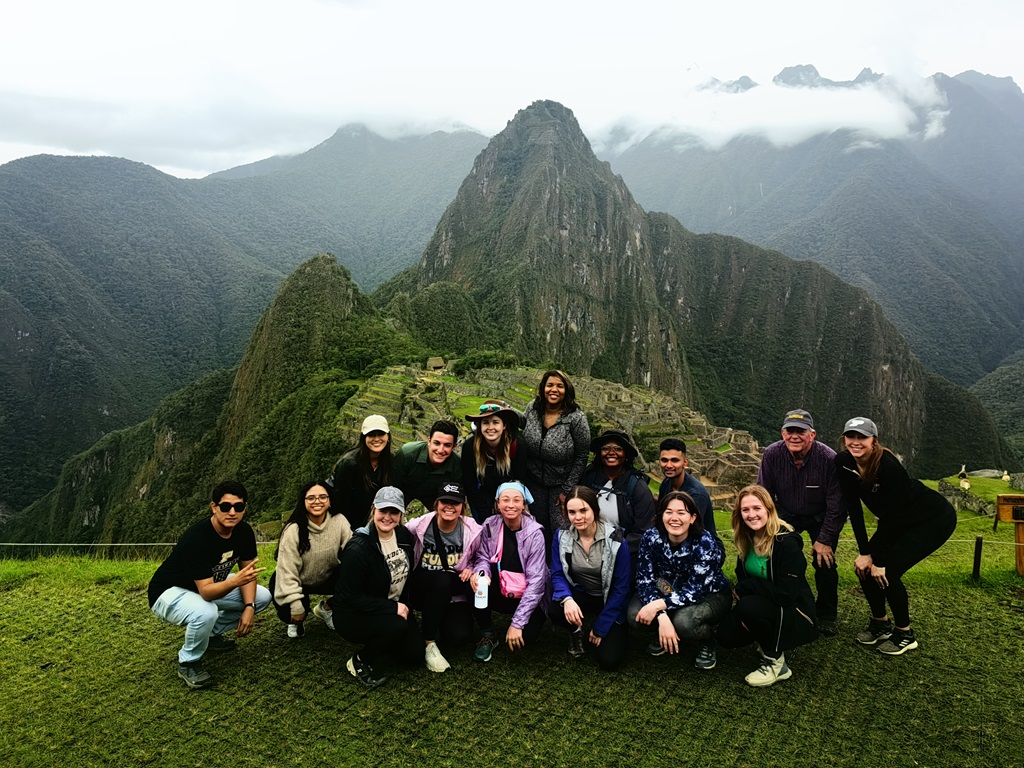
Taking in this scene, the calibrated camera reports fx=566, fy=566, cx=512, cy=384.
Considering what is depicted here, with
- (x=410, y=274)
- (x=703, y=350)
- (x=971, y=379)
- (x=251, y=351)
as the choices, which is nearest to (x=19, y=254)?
(x=410, y=274)

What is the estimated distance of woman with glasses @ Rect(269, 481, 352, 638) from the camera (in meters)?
4.61

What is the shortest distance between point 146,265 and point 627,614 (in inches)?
7013

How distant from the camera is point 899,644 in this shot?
4656mm

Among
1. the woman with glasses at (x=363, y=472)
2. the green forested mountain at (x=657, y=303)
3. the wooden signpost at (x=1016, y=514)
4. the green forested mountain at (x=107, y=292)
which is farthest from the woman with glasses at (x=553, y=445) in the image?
the green forested mountain at (x=107, y=292)

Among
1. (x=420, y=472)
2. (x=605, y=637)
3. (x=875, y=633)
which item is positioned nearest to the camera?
(x=605, y=637)

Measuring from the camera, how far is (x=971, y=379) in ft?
505

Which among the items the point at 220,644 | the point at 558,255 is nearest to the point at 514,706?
the point at 220,644

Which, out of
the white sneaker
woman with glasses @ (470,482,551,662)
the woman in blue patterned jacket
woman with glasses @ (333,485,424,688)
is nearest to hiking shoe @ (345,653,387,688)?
woman with glasses @ (333,485,424,688)

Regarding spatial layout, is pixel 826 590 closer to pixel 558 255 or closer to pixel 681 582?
pixel 681 582

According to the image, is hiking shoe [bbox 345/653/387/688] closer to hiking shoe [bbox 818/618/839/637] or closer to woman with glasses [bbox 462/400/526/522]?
woman with glasses [bbox 462/400/526/522]

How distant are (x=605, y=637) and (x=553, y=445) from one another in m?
1.69

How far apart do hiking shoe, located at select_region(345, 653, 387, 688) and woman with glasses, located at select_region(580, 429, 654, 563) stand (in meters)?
2.16

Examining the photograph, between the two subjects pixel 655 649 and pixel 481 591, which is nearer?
pixel 481 591

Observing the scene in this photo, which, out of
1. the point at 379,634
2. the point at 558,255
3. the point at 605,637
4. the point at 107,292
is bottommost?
the point at 605,637
